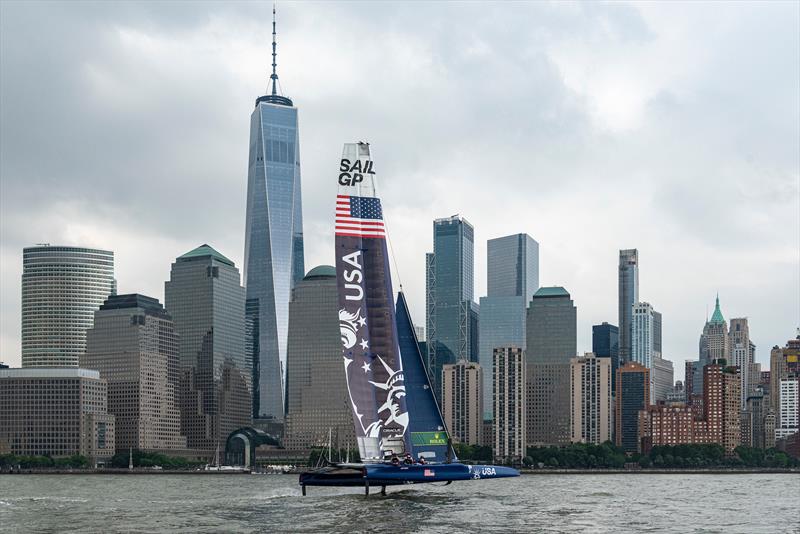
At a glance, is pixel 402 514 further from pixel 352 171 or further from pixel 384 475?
pixel 352 171

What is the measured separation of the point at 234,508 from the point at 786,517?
116 ft

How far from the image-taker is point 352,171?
3206 inches

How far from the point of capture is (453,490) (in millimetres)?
103750

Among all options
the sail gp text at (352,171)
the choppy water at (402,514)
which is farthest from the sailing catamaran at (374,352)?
the choppy water at (402,514)

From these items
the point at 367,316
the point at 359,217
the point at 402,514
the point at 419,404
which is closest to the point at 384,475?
the point at 419,404

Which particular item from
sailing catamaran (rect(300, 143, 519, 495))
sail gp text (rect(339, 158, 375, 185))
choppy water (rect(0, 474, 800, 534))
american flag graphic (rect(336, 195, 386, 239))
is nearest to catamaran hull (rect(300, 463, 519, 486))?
sailing catamaran (rect(300, 143, 519, 495))

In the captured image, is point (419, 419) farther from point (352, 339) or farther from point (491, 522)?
point (491, 522)

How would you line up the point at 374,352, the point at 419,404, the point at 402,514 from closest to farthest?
the point at 402,514 → the point at 374,352 → the point at 419,404

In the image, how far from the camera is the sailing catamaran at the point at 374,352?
80.7m

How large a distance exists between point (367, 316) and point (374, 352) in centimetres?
237

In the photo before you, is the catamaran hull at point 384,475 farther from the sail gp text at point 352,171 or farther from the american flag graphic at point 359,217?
the sail gp text at point 352,171

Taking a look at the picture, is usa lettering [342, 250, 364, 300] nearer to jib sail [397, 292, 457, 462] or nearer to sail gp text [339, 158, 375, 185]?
jib sail [397, 292, 457, 462]

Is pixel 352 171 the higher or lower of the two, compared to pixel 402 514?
higher

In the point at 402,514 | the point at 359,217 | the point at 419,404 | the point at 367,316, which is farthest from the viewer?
the point at 419,404
